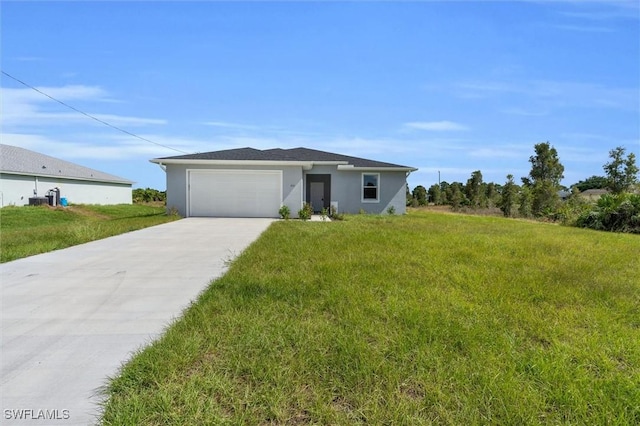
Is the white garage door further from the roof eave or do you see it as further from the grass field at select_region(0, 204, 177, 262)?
the roof eave

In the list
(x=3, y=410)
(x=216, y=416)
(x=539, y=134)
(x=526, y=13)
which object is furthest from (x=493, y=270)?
(x=539, y=134)

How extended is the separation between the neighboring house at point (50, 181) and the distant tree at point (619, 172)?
134ft

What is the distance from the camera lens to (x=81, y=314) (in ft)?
11.9

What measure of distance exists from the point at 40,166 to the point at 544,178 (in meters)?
37.0

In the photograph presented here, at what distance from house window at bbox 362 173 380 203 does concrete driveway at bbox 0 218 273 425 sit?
11.3 metres

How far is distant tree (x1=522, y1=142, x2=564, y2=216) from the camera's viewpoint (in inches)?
831

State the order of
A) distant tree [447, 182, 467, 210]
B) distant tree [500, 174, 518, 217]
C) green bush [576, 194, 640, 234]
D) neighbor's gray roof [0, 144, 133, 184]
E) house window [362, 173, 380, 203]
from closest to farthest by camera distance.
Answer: green bush [576, 194, 640, 234]
house window [362, 173, 380, 203]
neighbor's gray roof [0, 144, 133, 184]
distant tree [500, 174, 518, 217]
distant tree [447, 182, 467, 210]

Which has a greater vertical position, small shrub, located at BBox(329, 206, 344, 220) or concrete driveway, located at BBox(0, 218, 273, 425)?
small shrub, located at BBox(329, 206, 344, 220)

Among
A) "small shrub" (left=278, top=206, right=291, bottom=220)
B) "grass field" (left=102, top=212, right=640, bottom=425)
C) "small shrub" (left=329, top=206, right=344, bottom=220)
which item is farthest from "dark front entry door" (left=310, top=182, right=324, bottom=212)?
"grass field" (left=102, top=212, right=640, bottom=425)

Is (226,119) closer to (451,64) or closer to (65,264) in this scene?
(451,64)

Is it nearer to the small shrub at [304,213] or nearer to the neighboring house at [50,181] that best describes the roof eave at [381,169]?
the small shrub at [304,213]

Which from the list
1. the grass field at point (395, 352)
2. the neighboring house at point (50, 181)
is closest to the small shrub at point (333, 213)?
the grass field at point (395, 352)

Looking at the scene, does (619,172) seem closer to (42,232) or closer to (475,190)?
(475,190)

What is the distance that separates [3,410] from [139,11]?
10.9 metres
